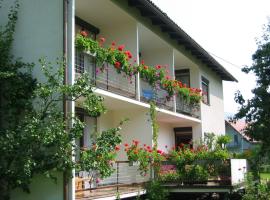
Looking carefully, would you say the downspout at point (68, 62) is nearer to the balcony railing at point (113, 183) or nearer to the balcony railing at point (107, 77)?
the balcony railing at point (113, 183)

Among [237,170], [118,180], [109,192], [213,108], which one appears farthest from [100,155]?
[213,108]

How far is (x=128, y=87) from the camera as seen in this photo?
1756cm

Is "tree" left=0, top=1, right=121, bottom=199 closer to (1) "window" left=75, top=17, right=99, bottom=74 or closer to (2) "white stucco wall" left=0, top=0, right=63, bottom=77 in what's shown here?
(2) "white stucco wall" left=0, top=0, right=63, bottom=77

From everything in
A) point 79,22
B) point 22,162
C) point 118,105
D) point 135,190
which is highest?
point 79,22

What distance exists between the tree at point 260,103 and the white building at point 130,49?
3.35 meters

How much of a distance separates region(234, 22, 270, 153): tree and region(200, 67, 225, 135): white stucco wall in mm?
6878

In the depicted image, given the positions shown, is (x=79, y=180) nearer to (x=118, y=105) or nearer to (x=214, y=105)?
(x=118, y=105)

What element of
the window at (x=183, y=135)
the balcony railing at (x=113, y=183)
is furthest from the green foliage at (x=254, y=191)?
the window at (x=183, y=135)

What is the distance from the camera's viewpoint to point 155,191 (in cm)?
1570

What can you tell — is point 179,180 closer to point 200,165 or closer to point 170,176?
point 170,176

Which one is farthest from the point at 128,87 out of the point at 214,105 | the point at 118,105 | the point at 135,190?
the point at 214,105

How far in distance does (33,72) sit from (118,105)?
15.5 feet

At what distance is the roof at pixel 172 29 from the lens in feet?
56.4

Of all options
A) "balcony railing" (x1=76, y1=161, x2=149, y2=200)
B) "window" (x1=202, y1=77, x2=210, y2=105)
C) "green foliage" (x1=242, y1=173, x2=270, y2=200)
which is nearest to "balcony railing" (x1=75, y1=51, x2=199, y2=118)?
"balcony railing" (x1=76, y1=161, x2=149, y2=200)
